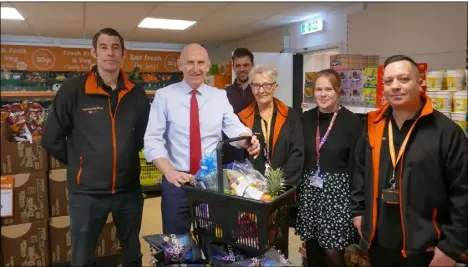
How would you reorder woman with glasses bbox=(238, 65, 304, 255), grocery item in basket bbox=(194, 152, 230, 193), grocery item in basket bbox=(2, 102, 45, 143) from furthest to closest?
1. grocery item in basket bbox=(2, 102, 45, 143)
2. woman with glasses bbox=(238, 65, 304, 255)
3. grocery item in basket bbox=(194, 152, 230, 193)

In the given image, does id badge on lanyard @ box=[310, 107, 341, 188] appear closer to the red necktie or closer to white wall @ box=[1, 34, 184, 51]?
the red necktie

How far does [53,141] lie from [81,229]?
0.54m

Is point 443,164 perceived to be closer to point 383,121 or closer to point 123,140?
point 383,121

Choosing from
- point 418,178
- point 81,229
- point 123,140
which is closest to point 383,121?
point 418,178

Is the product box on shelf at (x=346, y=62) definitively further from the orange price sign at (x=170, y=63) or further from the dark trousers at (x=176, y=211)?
the dark trousers at (x=176, y=211)

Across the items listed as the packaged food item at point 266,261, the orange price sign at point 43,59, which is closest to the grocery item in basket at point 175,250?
the packaged food item at point 266,261

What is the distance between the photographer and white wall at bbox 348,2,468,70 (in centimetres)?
427

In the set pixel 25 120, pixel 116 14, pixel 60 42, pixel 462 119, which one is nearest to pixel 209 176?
pixel 462 119

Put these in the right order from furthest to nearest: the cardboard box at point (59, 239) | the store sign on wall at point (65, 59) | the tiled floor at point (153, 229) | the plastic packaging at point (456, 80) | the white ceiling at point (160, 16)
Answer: the white ceiling at point (160, 16)
the store sign on wall at point (65, 59)
the tiled floor at point (153, 229)
the cardboard box at point (59, 239)
the plastic packaging at point (456, 80)

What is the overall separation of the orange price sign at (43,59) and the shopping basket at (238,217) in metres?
3.57

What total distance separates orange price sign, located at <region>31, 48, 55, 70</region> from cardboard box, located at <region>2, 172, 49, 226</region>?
171cm

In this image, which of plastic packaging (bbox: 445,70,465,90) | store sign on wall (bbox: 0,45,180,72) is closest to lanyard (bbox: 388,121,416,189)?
plastic packaging (bbox: 445,70,465,90)

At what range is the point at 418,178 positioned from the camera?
170 centimetres

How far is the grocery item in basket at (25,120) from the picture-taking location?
9.92 feet
